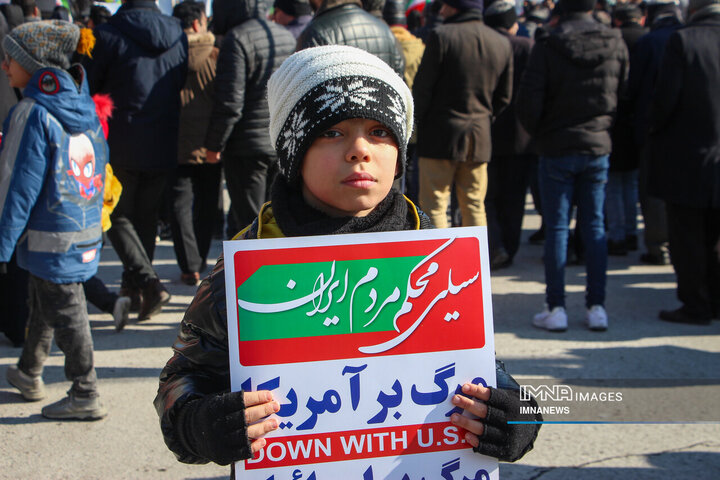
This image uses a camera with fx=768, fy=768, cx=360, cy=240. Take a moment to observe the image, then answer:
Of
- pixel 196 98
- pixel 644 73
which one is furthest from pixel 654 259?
pixel 196 98

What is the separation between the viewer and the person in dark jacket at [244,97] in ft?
16.6

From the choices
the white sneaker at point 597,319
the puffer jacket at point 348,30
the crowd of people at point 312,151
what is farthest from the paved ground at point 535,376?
the puffer jacket at point 348,30

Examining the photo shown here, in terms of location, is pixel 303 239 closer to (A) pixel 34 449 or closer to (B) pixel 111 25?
(A) pixel 34 449

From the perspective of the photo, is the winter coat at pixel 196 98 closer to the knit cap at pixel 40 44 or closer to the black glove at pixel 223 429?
the knit cap at pixel 40 44

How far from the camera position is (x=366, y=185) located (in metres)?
1.62

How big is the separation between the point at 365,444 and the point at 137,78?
14.1 feet

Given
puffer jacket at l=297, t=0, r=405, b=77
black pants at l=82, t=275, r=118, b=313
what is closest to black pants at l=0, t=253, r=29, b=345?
black pants at l=82, t=275, r=118, b=313

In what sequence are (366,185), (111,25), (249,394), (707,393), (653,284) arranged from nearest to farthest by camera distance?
(249,394) → (366,185) → (707,393) → (111,25) → (653,284)

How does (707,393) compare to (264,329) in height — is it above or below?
below

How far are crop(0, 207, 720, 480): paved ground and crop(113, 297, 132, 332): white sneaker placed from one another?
0.08 m

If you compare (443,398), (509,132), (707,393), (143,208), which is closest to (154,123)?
(143,208)

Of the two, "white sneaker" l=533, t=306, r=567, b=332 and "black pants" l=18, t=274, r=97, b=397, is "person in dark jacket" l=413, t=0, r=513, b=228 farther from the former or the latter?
"black pants" l=18, t=274, r=97, b=397

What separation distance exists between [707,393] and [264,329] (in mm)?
3325

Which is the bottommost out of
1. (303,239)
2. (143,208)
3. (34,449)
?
(34,449)
